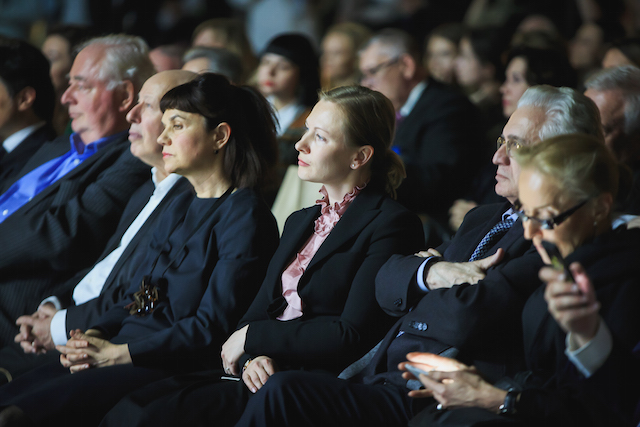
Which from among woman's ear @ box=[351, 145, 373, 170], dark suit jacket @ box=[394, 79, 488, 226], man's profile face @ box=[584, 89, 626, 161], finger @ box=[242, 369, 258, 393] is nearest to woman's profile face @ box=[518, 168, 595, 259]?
woman's ear @ box=[351, 145, 373, 170]

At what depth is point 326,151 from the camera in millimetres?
2494

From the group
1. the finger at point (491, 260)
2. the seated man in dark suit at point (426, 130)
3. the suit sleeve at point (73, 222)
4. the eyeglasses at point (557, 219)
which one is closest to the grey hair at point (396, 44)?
the seated man in dark suit at point (426, 130)

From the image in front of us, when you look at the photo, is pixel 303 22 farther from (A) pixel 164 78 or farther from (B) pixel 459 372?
(B) pixel 459 372

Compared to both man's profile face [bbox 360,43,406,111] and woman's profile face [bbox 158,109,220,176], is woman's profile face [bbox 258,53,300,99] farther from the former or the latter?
woman's profile face [bbox 158,109,220,176]

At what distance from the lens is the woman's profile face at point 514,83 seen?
165 inches

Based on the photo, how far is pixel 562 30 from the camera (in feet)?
22.9

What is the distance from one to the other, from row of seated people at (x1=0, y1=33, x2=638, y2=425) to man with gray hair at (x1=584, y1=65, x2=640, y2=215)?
889 millimetres

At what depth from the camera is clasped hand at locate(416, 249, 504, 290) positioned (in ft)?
6.73

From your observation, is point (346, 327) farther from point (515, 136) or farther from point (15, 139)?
point (15, 139)

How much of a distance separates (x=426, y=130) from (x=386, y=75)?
642 millimetres

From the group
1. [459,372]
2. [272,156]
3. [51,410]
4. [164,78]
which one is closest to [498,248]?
[459,372]

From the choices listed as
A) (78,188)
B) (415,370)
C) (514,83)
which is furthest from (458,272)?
(514,83)

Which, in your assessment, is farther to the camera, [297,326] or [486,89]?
[486,89]

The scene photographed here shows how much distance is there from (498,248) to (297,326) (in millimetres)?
665
